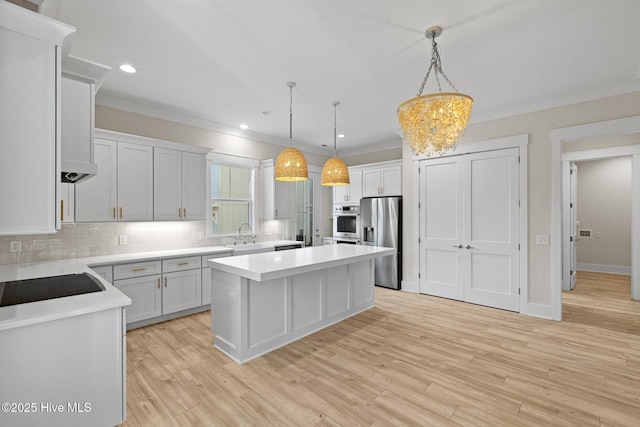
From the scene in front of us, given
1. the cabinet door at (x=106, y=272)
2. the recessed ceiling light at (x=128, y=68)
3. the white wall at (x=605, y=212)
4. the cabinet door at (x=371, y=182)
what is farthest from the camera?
the white wall at (x=605, y=212)

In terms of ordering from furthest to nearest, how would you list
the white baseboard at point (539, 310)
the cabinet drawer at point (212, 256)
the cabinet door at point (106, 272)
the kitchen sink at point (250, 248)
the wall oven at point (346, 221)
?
1. the wall oven at point (346, 221)
2. the kitchen sink at point (250, 248)
3. the cabinet drawer at point (212, 256)
4. the white baseboard at point (539, 310)
5. the cabinet door at point (106, 272)

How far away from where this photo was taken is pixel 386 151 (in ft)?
20.4

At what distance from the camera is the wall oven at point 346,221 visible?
600 centimetres

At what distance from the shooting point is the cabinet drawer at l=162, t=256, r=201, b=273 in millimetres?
3701

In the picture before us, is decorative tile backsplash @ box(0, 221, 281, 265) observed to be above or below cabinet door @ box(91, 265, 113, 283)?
above

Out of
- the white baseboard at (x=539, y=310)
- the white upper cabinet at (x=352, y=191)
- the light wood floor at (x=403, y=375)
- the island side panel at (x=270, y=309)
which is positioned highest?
the white upper cabinet at (x=352, y=191)

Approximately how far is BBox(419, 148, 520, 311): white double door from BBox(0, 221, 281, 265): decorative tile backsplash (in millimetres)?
3414

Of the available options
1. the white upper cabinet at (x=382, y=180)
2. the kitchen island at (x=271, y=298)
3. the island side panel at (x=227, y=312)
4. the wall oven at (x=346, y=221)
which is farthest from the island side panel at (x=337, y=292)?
the white upper cabinet at (x=382, y=180)

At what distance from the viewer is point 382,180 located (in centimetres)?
568

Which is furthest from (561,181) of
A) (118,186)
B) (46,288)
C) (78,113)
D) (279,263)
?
(118,186)

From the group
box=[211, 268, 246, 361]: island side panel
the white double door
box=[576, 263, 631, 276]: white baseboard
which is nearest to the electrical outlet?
the white double door

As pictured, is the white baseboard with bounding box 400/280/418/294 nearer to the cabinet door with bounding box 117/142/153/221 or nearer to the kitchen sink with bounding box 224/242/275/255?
the kitchen sink with bounding box 224/242/275/255

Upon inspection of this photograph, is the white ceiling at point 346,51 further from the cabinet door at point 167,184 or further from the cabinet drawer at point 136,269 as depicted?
the cabinet drawer at point 136,269

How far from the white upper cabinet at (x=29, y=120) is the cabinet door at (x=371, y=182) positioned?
16.0ft
